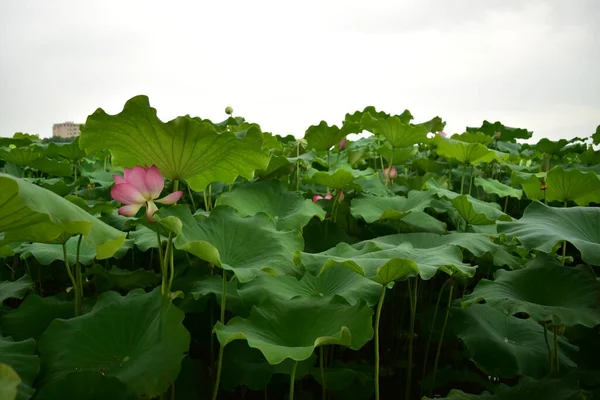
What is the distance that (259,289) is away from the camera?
3.01 ft

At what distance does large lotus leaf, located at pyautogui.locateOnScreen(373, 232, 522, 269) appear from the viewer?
106 centimetres

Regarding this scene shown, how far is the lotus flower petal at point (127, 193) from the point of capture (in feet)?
2.75

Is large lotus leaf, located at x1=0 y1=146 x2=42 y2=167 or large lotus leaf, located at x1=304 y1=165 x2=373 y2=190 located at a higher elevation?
large lotus leaf, located at x1=0 y1=146 x2=42 y2=167

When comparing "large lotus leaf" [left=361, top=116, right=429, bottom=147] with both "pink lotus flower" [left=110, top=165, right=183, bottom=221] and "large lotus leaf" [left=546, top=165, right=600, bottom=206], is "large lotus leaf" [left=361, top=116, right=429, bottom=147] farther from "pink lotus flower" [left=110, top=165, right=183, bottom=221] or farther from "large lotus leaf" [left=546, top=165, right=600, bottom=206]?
"pink lotus flower" [left=110, top=165, right=183, bottom=221]

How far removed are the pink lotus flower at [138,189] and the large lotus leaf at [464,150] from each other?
3.69ft

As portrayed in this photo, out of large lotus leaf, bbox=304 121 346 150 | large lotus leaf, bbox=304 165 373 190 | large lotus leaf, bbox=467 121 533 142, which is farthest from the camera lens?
large lotus leaf, bbox=467 121 533 142

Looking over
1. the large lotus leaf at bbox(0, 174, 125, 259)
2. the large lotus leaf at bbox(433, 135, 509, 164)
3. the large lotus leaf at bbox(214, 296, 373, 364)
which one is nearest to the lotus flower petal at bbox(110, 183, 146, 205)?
the large lotus leaf at bbox(0, 174, 125, 259)

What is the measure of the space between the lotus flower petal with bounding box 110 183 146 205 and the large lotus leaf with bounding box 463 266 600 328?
629 mm

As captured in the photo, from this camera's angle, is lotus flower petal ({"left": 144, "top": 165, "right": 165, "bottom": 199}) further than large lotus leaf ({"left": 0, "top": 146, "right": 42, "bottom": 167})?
No

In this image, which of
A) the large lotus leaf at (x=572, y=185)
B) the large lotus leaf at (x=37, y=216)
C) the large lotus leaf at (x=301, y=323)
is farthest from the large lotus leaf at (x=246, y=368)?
the large lotus leaf at (x=572, y=185)

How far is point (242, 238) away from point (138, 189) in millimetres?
218


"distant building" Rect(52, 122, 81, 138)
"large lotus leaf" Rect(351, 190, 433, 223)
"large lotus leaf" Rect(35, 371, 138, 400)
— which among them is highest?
"distant building" Rect(52, 122, 81, 138)

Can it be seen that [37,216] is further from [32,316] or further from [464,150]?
[464,150]

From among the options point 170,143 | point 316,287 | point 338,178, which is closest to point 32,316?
point 170,143
